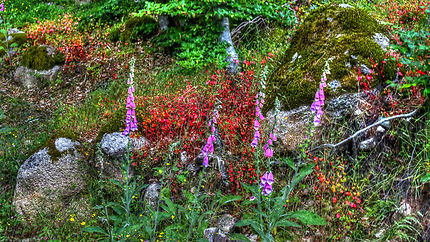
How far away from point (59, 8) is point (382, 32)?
463 inches

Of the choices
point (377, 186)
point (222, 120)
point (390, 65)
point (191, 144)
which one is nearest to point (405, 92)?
point (390, 65)

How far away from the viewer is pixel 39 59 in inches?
308

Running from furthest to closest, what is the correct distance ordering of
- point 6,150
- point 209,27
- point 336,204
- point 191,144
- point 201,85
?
point 209,27 < point 201,85 < point 6,150 < point 191,144 < point 336,204

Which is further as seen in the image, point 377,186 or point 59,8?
point 59,8

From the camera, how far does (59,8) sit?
12.0m

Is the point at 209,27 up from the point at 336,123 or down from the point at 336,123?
up

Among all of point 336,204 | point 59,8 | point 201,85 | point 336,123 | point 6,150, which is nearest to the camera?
point 336,204

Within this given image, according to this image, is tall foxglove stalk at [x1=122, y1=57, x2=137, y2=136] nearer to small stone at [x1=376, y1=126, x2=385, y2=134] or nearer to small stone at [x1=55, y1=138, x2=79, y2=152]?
small stone at [x1=55, y1=138, x2=79, y2=152]

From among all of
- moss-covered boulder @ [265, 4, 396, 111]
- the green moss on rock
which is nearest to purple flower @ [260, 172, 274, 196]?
moss-covered boulder @ [265, 4, 396, 111]

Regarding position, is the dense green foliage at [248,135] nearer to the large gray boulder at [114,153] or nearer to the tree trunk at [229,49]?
the large gray boulder at [114,153]

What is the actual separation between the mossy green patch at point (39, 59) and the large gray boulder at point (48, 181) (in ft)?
13.6

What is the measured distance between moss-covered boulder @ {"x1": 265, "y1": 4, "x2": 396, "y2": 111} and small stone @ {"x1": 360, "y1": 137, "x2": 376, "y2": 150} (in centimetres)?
62

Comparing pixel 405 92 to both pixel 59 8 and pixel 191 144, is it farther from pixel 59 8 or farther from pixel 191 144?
pixel 59 8

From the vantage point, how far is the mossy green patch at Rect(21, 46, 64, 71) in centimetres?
781
